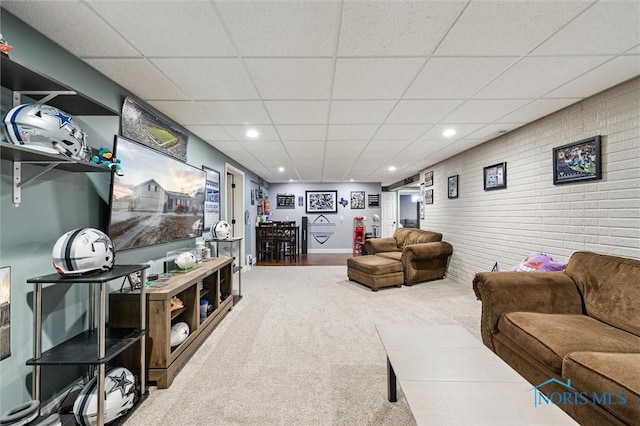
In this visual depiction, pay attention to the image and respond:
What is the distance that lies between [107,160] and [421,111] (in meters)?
2.78

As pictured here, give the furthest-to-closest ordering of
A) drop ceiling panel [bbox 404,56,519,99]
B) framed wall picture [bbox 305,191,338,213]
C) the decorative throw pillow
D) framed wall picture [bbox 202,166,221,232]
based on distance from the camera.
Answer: framed wall picture [bbox 305,191,338,213] → framed wall picture [bbox 202,166,221,232] → the decorative throw pillow → drop ceiling panel [bbox 404,56,519,99]

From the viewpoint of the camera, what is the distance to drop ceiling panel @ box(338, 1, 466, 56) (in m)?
1.38

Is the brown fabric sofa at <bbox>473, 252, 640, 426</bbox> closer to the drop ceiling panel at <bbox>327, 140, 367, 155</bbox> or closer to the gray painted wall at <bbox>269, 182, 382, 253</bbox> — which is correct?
the drop ceiling panel at <bbox>327, 140, 367, 155</bbox>

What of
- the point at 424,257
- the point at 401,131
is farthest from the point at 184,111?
the point at 424,257

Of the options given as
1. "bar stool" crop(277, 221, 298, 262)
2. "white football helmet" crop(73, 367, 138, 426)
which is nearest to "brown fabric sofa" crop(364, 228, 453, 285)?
"bar stool" crop(277, 221, 298, 262)

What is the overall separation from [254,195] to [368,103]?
510 cm

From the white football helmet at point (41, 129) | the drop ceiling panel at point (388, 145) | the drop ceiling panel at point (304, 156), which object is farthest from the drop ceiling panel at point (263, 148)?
the white football helmet at point (41, 129)

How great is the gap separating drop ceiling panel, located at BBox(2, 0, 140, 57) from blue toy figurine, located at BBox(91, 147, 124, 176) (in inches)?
25.1

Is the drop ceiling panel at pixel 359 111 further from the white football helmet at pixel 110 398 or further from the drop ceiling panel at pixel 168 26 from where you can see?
the white football helmet at pixel 110 398

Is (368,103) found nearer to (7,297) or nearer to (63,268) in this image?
(63,268)

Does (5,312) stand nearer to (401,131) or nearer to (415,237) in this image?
(401,131)

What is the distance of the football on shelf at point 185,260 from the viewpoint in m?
2.60

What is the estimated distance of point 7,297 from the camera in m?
1.36

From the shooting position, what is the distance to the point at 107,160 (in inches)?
73.9
